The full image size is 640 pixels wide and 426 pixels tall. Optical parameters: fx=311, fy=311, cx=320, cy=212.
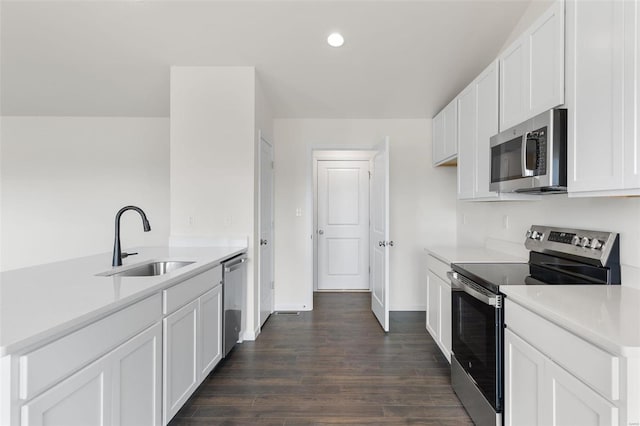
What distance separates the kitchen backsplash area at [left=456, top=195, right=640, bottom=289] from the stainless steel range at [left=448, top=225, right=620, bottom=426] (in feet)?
0.19

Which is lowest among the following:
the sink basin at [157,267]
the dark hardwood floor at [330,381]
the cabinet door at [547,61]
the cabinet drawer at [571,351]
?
the dark hardwood floor at [330,381]

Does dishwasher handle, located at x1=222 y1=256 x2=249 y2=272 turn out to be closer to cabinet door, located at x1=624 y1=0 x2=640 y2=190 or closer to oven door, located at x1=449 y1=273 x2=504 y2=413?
oven door, located at x1=449 y1=273 x2=504 y2=413

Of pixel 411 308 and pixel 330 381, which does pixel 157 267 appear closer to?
pixel 330 381

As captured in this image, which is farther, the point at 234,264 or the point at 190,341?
the point at 234,264

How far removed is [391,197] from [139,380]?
129 inches

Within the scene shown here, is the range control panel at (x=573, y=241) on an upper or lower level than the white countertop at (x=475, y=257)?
upper

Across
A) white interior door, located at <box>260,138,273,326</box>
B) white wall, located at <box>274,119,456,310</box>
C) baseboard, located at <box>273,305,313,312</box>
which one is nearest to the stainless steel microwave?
white wall, located at <box>274,119,456,310</box>

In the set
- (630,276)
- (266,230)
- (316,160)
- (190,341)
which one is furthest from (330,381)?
(316,160)

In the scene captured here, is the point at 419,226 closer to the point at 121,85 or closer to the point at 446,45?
the point at 446,45

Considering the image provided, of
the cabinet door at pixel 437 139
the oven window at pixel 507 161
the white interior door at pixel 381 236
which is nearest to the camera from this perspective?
the oven window at pixel 507 161

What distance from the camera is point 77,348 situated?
1093mm

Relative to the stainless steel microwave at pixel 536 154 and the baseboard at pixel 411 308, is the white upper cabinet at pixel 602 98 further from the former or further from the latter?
the baseboard at pixel 411 308

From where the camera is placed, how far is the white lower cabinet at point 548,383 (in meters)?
0.99

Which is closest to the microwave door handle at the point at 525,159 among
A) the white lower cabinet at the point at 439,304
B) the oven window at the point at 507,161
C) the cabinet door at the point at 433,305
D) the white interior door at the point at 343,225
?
the oven window at the point at 507,161
